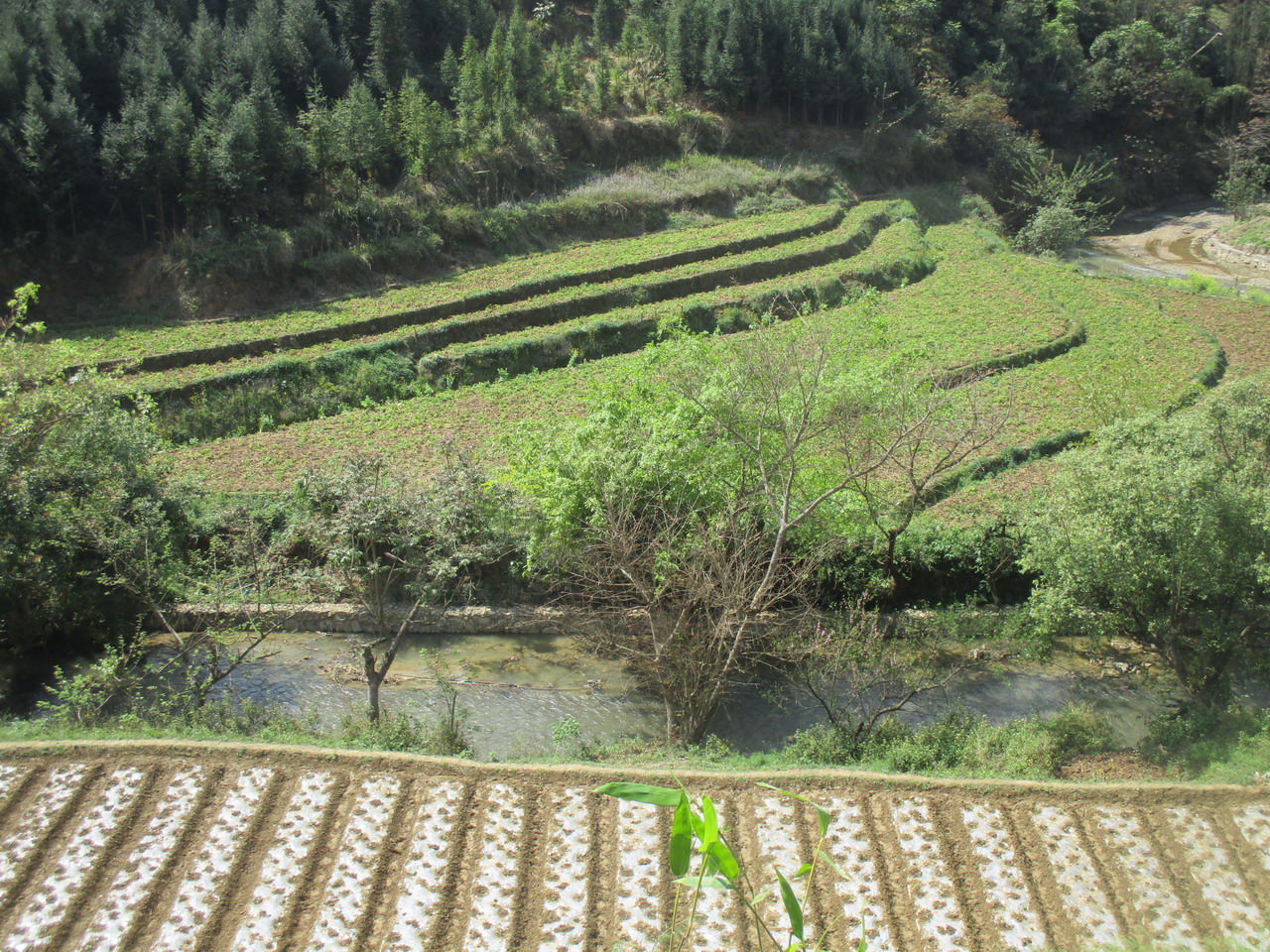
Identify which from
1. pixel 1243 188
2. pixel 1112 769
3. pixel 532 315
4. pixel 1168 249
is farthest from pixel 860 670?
pixel 1243 188

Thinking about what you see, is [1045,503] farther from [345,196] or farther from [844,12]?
[844,12]

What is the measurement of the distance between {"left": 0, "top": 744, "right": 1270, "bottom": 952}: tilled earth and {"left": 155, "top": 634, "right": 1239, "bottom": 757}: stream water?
3.30m

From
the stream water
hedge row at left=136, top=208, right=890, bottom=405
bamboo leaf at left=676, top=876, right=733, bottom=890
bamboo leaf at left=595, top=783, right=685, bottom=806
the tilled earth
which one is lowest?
the stream water

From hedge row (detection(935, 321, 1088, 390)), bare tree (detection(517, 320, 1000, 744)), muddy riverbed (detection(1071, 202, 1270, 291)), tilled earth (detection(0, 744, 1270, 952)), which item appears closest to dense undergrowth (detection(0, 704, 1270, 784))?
tilled earth (detection(0, 744, 1270, 952))

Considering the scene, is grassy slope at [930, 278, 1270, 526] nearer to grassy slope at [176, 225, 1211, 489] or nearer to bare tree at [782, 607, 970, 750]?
grassy slope at [176, 225, 1211, 489]

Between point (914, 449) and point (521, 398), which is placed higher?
point (914, 449)

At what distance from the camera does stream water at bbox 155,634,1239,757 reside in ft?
51.6

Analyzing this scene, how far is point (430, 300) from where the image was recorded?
102ft

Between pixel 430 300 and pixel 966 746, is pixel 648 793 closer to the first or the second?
pixel 966 746

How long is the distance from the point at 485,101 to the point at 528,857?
37.0 m

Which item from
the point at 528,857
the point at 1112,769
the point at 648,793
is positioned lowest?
the point at 1112,769

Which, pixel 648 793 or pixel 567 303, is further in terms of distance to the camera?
pixel 567 303

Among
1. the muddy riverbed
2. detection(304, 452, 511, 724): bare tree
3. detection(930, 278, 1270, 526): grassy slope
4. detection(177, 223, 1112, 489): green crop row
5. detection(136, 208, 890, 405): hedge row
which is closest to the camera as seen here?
detection(304, 452, 511, 724): bare tree

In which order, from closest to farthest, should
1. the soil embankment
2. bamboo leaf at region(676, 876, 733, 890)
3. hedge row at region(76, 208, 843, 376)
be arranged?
bamboo leaf at region(676, 876, 733, 890) → hedge row at region(76, 208, 843, 376) → the soil embankment
